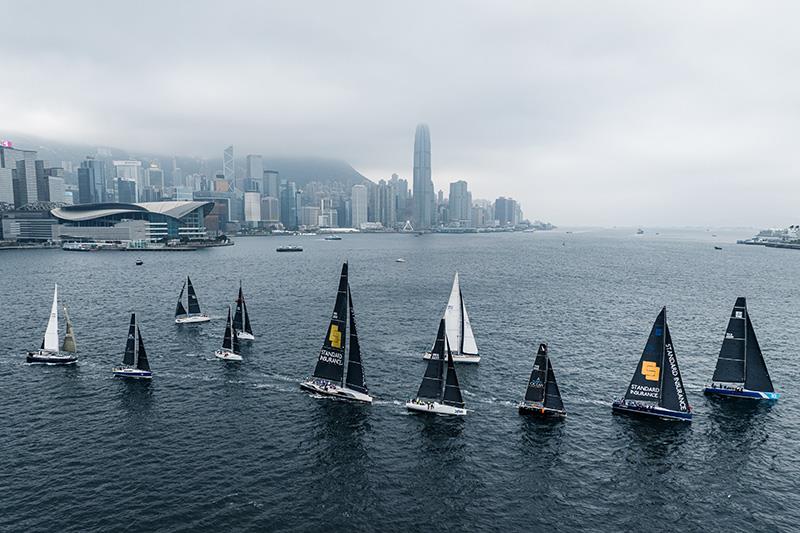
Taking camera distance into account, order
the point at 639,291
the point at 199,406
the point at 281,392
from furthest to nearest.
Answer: the point at 639,291
the point at 281,392
the point at 199,406

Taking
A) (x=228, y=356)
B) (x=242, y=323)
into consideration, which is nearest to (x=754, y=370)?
(x=228, y=356)

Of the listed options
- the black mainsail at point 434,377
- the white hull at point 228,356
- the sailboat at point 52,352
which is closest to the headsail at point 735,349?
the black mainsail at point 434,377

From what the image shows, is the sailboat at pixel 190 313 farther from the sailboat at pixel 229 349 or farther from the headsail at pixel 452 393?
the headsail at pixel 452 393

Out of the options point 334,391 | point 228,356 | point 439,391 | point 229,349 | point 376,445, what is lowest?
point 376,445

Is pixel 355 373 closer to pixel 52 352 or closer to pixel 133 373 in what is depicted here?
pixel 133 373

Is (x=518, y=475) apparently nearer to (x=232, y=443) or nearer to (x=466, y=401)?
(x=466, y=401)

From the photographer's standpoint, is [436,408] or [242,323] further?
[242,323]

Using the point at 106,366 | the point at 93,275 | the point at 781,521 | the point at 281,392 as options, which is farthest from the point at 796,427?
the point at 93,275

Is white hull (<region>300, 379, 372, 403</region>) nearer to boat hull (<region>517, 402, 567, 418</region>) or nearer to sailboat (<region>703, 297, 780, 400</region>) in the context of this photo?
boat hull (<region>517, 402, 567, 418</region>)
